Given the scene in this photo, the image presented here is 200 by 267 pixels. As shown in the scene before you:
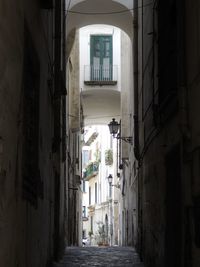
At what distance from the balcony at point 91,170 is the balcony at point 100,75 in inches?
1033

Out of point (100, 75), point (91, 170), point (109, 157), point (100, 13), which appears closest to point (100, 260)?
point (100, 13)

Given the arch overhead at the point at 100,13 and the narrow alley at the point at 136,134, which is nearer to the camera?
the narrow alley at the point at 136,134

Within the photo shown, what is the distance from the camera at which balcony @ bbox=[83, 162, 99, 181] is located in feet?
194

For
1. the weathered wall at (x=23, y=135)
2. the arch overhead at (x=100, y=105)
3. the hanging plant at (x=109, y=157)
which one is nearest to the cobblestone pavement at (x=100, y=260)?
the weathered wall at (x=23, y=135)

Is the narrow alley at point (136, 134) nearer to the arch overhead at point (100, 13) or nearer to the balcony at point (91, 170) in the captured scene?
the arch overhead at point (100, 13)

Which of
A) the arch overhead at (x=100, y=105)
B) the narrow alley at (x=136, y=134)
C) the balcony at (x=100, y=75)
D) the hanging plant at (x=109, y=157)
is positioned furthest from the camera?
the hanging plant at (x=109, y=157)

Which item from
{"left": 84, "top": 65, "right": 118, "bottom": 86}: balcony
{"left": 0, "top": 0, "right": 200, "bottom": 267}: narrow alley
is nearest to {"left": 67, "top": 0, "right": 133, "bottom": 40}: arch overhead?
{"left": 0, "top": 0, "right": 200, "bottom": 267}: narrow alley

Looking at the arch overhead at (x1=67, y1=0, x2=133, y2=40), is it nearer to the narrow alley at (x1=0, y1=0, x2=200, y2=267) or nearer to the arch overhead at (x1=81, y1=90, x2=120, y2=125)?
the narrow alley at (x1=0, y1=0, x2=200, y2=267)

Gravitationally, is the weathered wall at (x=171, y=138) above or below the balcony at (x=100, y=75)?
below

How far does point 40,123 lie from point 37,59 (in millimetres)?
1107

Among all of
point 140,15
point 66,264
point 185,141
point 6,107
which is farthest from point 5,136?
point 140,15

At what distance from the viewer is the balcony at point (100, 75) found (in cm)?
3068

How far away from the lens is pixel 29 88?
7.68 metres

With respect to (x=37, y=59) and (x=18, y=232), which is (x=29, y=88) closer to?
(x=37, y=59)
